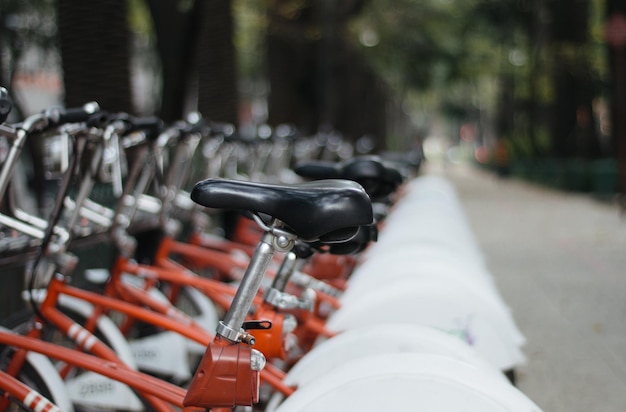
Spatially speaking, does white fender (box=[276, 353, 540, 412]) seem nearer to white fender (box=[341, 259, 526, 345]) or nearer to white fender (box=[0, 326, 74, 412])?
white fender (box=[0, 326, 74, 412])

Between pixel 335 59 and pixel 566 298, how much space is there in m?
10.5

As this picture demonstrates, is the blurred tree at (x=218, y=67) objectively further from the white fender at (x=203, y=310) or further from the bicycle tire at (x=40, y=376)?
the bicycle tire at (x=40, y=376)

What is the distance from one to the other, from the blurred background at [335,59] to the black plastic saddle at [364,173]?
3.94 m

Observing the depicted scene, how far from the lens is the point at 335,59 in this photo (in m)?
17.8

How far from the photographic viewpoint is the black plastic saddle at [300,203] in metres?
2.16

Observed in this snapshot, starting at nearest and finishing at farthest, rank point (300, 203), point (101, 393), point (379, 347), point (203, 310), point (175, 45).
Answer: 1. point (300, 203)
2. point (379, 347)
3. point (101, 393)
4. point (203, 310)
5. point (175, 45)

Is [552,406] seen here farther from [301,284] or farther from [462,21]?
[462,21]

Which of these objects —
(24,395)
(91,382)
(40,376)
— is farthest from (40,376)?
(91,382)

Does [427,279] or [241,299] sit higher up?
[241,299]

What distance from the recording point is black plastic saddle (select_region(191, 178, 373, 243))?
2162mm

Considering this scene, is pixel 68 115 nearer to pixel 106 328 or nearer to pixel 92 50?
pixel 106 328

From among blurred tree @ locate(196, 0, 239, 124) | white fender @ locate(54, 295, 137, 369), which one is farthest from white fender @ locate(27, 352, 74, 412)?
blurred tree @ locate(196, 0, 239, 124)

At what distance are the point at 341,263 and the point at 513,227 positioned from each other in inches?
422

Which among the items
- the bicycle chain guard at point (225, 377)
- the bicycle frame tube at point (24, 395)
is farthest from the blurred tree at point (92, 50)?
the bicycle chain guard at point (225, 377)
